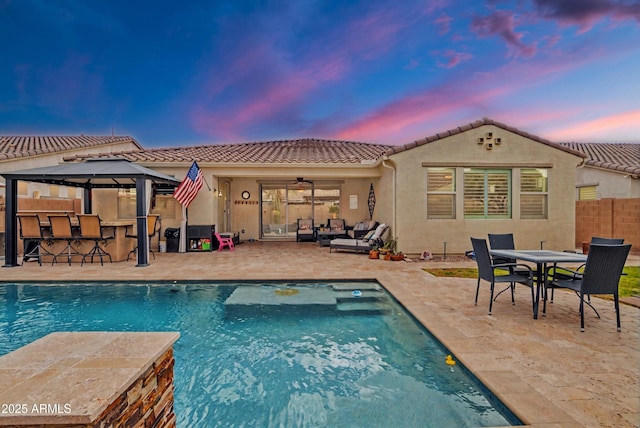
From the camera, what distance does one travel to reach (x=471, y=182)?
1074 cm

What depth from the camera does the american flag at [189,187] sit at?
1083cm

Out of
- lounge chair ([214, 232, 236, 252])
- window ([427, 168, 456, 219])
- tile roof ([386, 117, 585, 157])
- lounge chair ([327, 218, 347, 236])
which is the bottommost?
lounge chair ([214, 232, 236, 252])

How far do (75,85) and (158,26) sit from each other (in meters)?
7.36

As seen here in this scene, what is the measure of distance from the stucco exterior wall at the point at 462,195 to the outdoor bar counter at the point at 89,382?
923 cm

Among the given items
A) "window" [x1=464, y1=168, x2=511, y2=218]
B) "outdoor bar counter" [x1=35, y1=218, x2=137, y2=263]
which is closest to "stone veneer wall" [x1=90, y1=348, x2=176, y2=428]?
"outdoor bar counter" [x1=35, y1=218, x2=137, y2=263]

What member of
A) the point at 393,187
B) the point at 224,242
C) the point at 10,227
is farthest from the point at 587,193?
the point at 10,227

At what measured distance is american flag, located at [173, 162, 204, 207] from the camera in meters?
10.8

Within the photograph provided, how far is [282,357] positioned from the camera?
405 cm

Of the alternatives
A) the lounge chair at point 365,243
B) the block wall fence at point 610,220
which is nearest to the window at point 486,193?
the lounge chair at point 365,243

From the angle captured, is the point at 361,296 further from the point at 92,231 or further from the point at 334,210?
the point at 334,210

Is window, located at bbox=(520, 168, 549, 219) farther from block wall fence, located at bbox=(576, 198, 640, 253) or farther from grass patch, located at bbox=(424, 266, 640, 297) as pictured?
block wall fence, located at bbox=(576, 198, 640, 253)

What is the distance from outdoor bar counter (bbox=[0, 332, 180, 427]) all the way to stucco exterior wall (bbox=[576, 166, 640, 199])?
16.9 meters

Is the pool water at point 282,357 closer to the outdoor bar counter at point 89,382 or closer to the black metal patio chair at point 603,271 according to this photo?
the outdoor bar counter at point 89,382

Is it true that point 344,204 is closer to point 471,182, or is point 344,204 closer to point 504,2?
point 471,182
